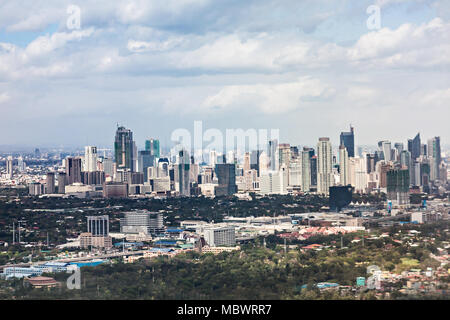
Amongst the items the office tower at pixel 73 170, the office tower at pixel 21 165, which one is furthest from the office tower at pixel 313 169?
the office tower at pixel 21 165

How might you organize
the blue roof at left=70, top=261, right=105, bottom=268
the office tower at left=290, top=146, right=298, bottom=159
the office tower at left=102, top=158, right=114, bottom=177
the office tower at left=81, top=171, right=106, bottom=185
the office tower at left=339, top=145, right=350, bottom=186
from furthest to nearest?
the office tower at left=102, top=158, right=114, bottom=177 < the office tower at left=339, top=145, right=350, bottom=186 < the office tower at left=290, top=146, right=298, bottom=159 < the office tower at left=81, top=171, right=106, bottom=185 < the blue roof at left=70, top=261, right=105, bottom=268

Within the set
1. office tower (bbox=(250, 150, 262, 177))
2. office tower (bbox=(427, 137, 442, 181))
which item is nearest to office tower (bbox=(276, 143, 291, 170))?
office tower (bbox=(250, 150, 262, 177))

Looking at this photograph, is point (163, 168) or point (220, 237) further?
point (163, 168)

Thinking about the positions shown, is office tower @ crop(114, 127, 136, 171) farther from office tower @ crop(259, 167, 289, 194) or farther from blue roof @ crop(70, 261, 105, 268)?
blue roof @ crop(70, 261, 105, 268)

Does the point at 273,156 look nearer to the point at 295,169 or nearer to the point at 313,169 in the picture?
the point at 295,169

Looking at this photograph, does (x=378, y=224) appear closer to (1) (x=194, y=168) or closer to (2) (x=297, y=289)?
(2) (x=297, y=289)

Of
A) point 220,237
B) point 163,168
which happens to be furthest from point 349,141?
point 220,237

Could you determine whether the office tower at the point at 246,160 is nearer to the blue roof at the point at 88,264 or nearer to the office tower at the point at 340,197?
the office tower at the point at 340,197
